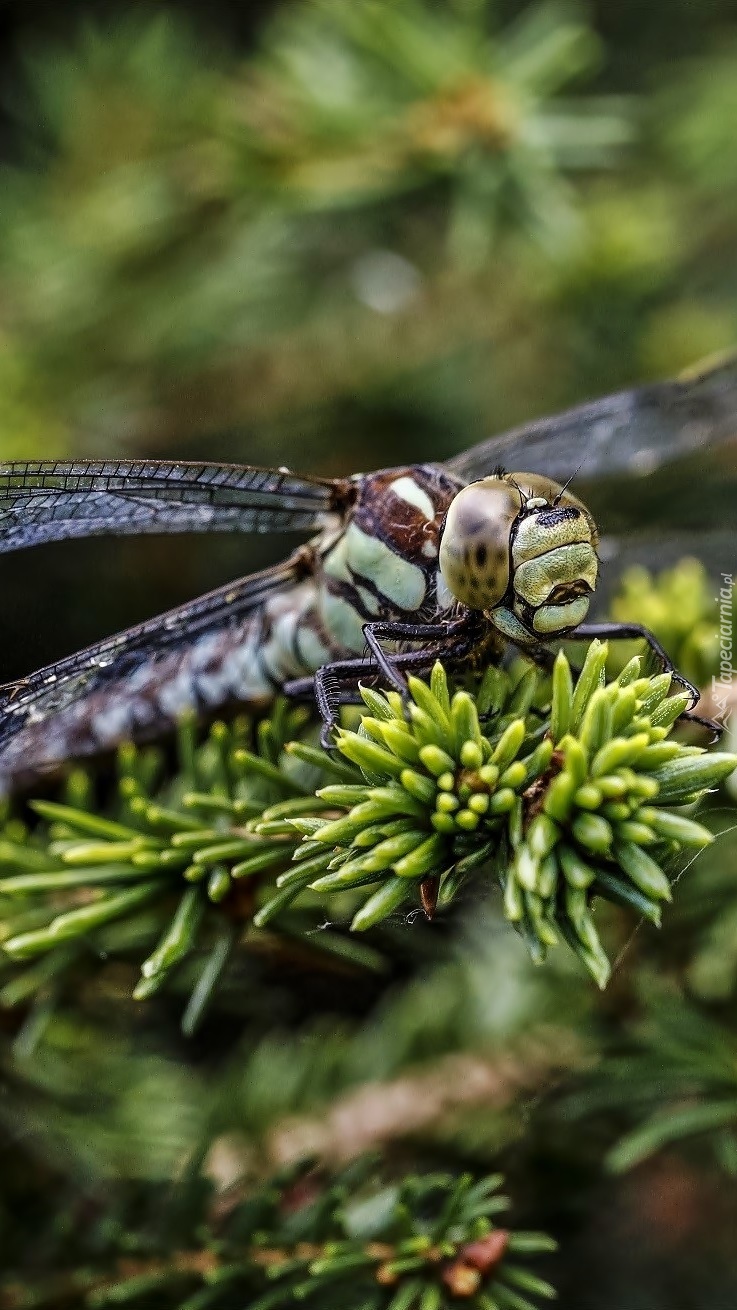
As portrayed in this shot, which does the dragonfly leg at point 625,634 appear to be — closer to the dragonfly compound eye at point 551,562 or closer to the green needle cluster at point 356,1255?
the dragonfly compound eye at point 551,562

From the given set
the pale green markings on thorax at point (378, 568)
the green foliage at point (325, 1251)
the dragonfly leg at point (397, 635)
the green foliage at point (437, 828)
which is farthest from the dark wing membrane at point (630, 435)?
the green foliage at point (325, 1251)

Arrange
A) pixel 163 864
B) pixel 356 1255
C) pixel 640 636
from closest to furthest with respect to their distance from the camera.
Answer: pixel 356 1255, pixel 163 864, pixel 640 636

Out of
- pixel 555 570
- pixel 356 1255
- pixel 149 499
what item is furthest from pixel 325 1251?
pixel 149 499

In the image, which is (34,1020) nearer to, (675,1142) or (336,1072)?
(336,1072)

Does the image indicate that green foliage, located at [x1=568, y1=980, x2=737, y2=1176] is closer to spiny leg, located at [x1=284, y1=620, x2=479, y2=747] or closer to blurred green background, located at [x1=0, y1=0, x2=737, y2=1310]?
blurred green background, located at [x1=0, y1=0, x2=737, y2=1310]

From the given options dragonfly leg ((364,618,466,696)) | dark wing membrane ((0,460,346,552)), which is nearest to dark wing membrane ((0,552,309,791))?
dark wing membrane ((0,460,346,552))

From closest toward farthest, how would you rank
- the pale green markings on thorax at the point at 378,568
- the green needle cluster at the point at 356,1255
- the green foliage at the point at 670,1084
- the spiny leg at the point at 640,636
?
the green needle cluster at the point at 356,1255 → the green foliage at the point at 670,1084 → the spiny leg at the point at 640,636 → the pale green markings on thorax at the point at 378,568

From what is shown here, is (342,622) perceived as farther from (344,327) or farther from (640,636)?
(344,327)

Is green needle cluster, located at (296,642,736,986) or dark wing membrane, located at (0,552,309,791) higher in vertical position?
dark wing membrane, located at (0,552,309,791)
